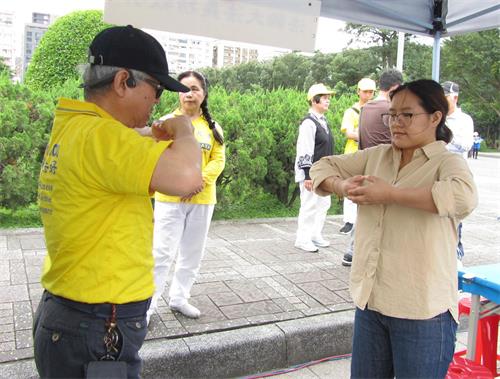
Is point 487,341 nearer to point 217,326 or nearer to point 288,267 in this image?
point 217,326

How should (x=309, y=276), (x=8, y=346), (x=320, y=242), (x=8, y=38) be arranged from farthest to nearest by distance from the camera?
(x=8, y=38) < (x=320, y=242) < (x=309, y=276) < (x=8, y=346)

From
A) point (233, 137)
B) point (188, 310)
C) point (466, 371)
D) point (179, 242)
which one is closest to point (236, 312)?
point (188, 310)

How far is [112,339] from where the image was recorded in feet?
5.02

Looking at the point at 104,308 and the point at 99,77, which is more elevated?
the point at 99,77

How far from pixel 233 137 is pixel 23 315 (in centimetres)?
445

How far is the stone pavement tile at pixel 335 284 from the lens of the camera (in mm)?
4506

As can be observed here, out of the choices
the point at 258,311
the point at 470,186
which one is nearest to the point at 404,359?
the point at 470,186

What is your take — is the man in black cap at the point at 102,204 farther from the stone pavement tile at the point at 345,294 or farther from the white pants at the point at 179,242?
the stone pavement tile at the point at 345,294

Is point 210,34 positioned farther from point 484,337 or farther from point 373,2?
point 484,337

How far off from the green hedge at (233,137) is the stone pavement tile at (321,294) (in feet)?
9.86

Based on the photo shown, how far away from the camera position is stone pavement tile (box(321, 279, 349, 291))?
4506 millimetres

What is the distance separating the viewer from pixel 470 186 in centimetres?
187

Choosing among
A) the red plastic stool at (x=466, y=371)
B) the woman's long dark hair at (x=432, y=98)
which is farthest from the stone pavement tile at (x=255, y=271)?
the woman's long dark hair at (x=432, y=98)

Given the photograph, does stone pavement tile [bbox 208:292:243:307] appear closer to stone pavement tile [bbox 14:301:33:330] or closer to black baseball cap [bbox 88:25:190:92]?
stone pavement tile [bbox 14:301:33:330]
